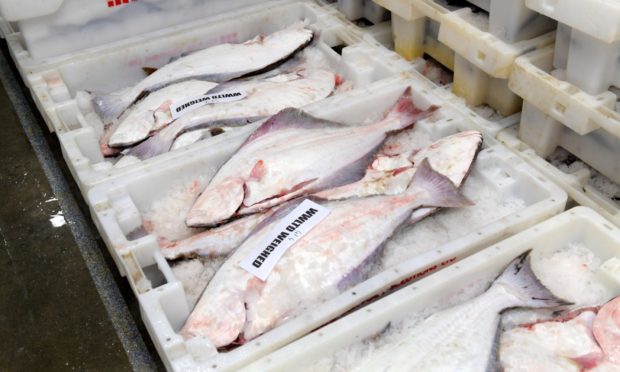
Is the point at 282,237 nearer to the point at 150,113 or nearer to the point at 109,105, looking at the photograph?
the point at 150,113

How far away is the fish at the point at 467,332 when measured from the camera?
50.8 inches

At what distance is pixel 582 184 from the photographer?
5.74ft

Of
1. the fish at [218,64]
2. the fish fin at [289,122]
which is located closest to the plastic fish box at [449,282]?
the fish fin at [289,122]

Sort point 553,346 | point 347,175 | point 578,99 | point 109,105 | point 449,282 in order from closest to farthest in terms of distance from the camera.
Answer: point 553,346 < point 449,282 < point 578,99 < point 347,175 < point 109,105

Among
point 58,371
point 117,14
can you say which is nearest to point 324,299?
point 58,371

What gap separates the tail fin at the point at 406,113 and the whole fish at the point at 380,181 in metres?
0.12

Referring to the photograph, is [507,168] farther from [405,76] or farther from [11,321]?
[11,321]

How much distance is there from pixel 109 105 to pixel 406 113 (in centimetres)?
108

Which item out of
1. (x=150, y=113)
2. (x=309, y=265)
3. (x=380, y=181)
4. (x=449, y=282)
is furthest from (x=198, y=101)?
(x=449, y=282)

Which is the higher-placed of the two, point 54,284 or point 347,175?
point 347,175

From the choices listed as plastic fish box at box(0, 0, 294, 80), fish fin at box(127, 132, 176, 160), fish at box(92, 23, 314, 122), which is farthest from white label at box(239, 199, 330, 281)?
plastic fish box at box(0, 0, 294, 80)

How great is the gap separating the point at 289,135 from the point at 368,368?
0.86 m

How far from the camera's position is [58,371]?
1789 millimetres

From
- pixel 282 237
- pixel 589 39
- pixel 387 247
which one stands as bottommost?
pixel 387 247
